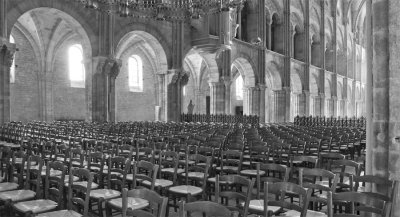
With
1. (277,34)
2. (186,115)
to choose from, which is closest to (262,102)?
(277,34)

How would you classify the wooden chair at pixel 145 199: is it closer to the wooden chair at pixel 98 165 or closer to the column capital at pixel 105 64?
the wooden chair at pixel 98 165

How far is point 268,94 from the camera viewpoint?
40406mm

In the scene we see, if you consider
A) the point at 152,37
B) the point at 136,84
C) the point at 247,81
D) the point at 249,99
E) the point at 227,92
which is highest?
the point at 152,37

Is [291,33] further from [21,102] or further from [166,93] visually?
[21,102]

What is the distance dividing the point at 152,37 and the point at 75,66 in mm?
8713

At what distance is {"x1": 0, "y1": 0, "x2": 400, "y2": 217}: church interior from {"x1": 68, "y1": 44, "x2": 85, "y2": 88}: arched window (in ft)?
0.36

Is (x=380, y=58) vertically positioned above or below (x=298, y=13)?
below

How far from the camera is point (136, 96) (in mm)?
33812

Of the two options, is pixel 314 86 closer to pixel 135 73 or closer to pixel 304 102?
pixel 304 102

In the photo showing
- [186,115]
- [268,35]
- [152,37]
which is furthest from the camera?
[268,35]

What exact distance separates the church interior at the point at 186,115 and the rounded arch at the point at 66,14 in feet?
0.29

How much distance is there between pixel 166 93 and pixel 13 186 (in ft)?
65.3

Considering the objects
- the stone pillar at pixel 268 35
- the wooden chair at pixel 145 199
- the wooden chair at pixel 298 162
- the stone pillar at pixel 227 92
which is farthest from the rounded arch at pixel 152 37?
the wooden chair at pixel 145 199

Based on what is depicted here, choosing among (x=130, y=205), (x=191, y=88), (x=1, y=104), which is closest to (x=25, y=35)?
(x=1, y=104)
